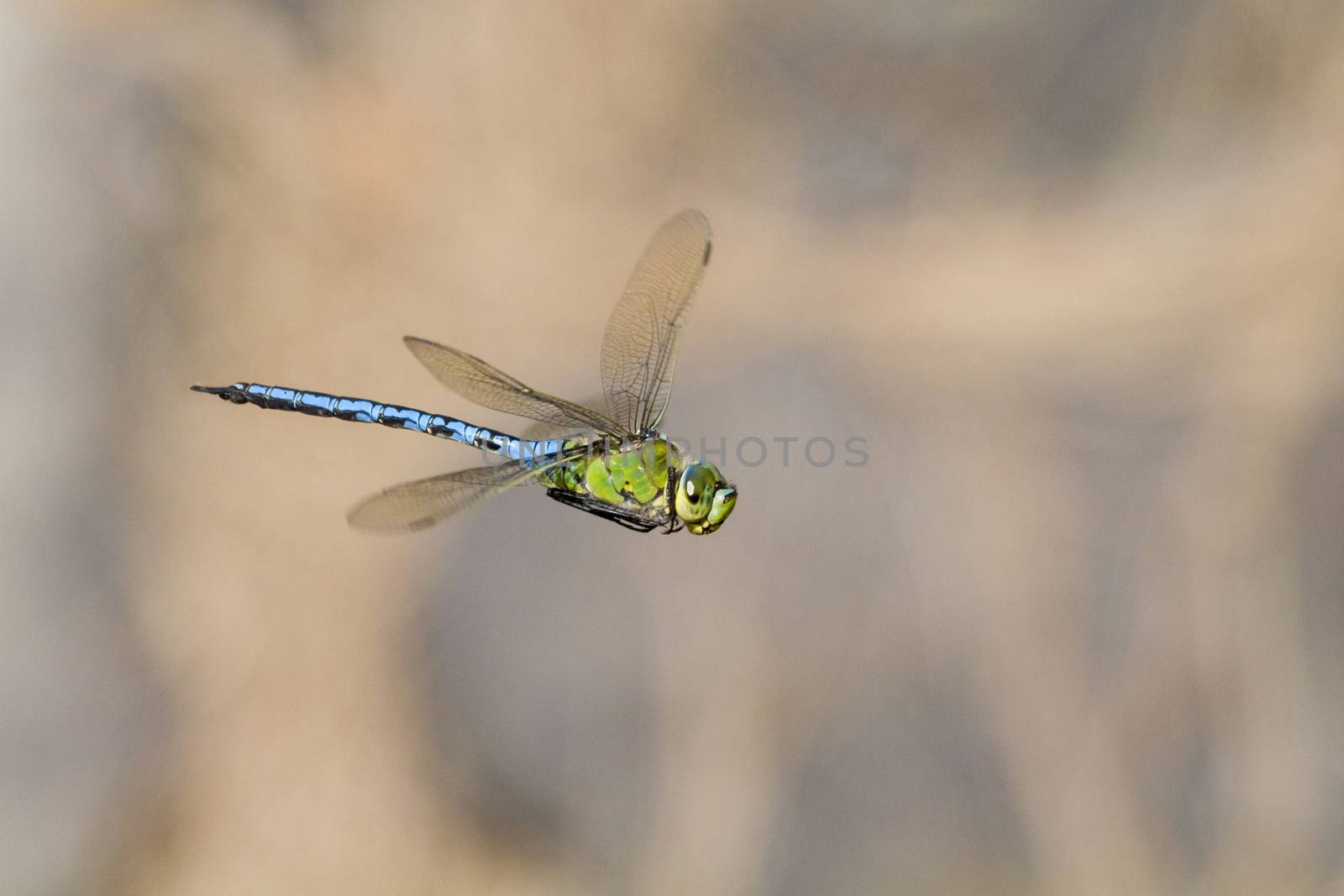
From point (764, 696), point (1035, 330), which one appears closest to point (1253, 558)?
point (1035, 330)

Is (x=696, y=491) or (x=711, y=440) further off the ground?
(x=711, y=440)

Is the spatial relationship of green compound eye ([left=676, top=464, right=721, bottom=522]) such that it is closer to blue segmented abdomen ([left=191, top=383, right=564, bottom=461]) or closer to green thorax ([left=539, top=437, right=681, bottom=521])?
green thorax ([left=539, top=437, right=681, bottom=521])

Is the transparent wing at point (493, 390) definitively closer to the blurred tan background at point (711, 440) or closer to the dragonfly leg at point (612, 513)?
the dragonfly leg at point (612, 513)

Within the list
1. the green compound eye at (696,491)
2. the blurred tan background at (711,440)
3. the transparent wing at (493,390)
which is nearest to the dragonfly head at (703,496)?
the green compound eye at (696,491)

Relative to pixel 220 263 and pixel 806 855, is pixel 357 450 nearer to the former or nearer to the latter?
pixel 220 263

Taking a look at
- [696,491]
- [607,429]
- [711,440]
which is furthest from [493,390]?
[711,440]

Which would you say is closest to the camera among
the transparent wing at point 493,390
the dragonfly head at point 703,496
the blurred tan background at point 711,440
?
the dragonfly head at point 703,496

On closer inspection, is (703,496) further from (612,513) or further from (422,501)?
(422,501)
